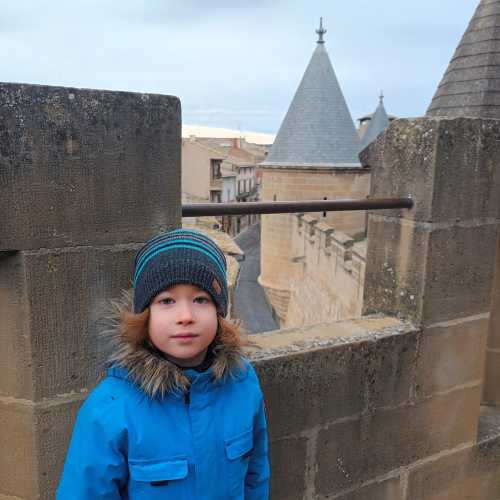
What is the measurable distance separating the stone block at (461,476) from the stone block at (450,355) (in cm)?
35

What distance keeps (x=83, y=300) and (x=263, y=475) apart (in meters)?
0.68

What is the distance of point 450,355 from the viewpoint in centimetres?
220

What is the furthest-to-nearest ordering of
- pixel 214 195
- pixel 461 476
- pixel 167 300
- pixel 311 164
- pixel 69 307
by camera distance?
pixel 214 195
pixel 311 164
pixel 461 476
pixel 69 307
pixel 167 300

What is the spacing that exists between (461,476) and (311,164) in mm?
14819

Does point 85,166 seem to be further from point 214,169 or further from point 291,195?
→ point 214,169

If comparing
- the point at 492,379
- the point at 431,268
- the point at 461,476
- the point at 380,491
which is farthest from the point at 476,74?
the point at 380,491

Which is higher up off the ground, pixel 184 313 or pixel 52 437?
pixel 184 313

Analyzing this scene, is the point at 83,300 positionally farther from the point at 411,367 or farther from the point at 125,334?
the point at 411,367

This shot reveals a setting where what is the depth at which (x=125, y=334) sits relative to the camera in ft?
4.27

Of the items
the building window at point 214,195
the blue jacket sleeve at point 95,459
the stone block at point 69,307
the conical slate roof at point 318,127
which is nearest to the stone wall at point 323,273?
the conical slate roof at point 318,127

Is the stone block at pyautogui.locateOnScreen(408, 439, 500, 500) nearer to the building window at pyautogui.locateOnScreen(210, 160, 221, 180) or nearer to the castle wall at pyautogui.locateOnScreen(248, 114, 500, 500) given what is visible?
the castle wall at pyautogui.locateOnScreen(248, 114, 500, 500)

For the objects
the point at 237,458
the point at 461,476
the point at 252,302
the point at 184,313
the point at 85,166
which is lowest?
the point at 252,302

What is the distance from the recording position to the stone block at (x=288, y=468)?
1.92m

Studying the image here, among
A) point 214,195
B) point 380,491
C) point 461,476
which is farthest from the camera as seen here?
point 214,195
